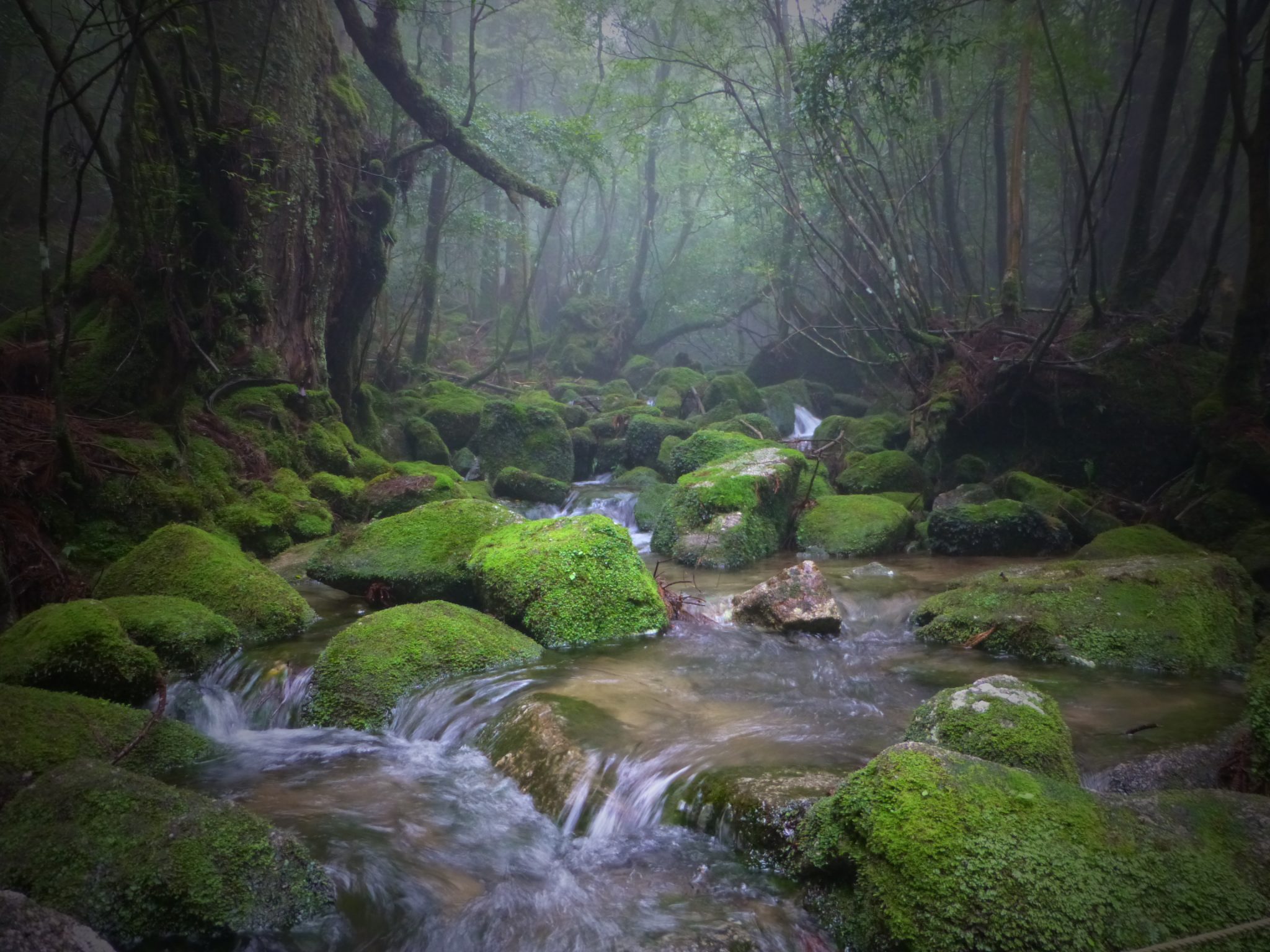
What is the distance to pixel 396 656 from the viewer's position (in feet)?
17.4

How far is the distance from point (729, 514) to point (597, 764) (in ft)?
19.4

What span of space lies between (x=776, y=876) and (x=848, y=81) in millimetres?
12712

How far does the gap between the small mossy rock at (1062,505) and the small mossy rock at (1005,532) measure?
345mm

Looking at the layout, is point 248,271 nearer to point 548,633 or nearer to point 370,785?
point 548,633

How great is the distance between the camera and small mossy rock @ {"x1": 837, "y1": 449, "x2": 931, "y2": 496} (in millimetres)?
12094

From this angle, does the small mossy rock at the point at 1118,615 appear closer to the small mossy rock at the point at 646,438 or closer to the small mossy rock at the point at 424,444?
the small mossy rock at the point at 646,438

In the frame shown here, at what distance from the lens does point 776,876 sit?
10.4 feet

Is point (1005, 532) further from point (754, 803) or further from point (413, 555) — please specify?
point (413, 555)

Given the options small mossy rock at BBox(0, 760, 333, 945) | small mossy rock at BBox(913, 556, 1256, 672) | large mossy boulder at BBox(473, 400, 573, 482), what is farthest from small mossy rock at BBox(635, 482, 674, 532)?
small mossy rock at BBox(0, 760, 333, 945)

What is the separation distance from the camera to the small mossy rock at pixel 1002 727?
3.39 metres

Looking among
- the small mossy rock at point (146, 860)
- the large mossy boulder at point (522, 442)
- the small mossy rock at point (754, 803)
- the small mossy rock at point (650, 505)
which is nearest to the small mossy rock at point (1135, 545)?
the small mossy rock at point (754, 803)

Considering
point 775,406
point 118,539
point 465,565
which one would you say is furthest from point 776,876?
point 775,406

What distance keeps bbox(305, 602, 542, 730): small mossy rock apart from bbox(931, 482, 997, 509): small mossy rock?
7.37 m

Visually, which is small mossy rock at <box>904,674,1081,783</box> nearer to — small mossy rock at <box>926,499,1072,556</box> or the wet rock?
the wet rock
